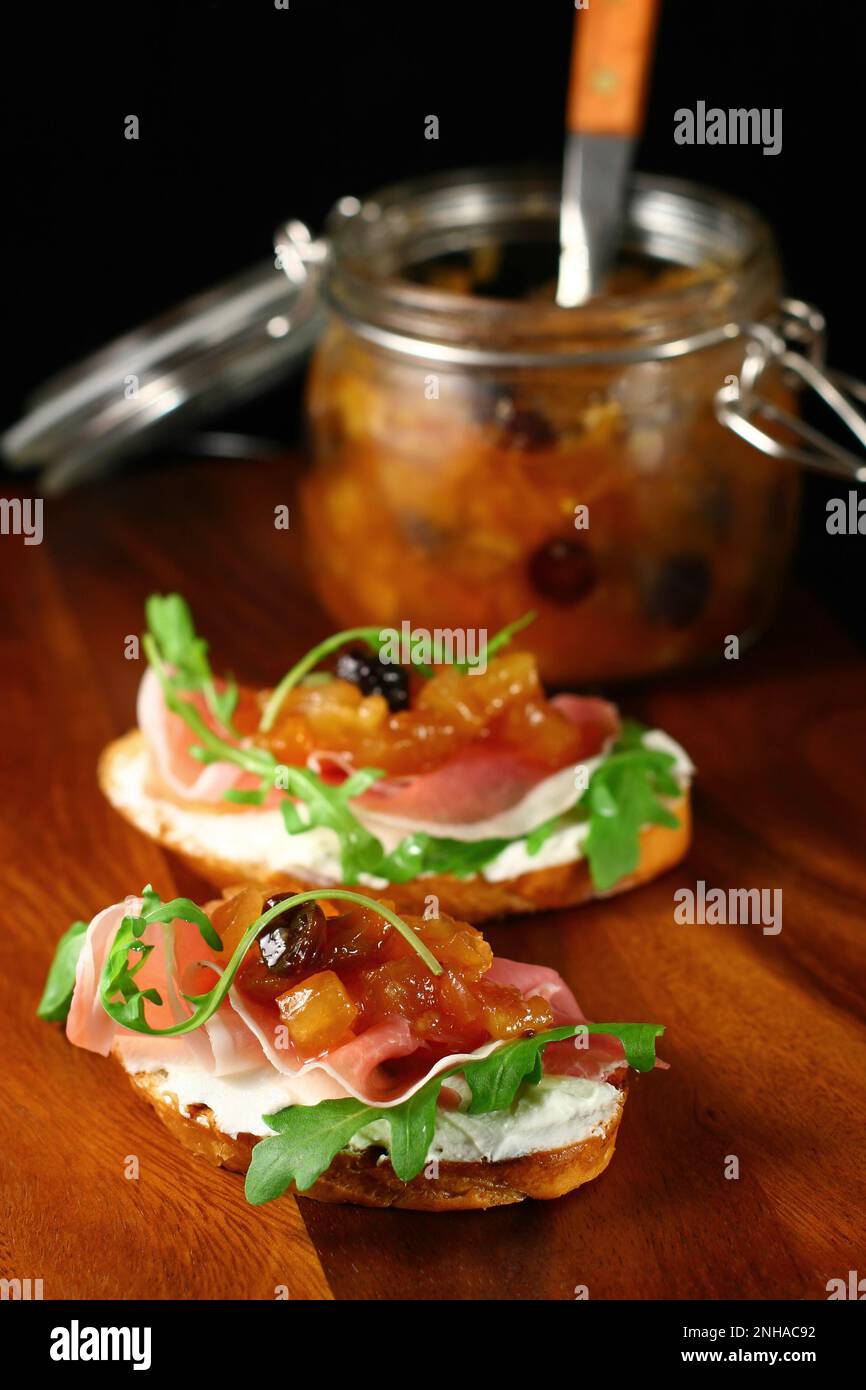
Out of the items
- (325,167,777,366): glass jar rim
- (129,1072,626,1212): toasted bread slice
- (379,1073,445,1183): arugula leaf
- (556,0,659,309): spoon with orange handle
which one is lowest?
(129,1072,626,1212): toasted bread slice

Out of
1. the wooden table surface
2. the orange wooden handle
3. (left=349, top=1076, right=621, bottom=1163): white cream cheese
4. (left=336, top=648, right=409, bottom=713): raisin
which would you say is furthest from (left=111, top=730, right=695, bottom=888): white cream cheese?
the orange wooden handle

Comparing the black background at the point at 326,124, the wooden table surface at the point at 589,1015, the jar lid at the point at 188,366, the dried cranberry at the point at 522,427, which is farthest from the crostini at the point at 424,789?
the black background at the point at 326,124

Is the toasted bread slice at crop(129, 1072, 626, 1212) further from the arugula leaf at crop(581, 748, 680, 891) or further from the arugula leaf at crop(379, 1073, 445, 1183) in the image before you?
the arugula leaf at crop(581, 748, 680, 891)

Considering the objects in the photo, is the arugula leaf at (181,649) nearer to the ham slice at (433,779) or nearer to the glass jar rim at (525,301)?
the ham slice at (433,779)

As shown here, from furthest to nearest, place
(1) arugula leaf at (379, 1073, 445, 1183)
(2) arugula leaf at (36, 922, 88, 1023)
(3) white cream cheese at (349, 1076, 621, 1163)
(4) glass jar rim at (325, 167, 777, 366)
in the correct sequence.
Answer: (4) glass jar rim at (325, 167, 777, 366)
(2) arugula leaf at (36, 922, 88, 1023)
(3) white cream cheese at (349, 1076, 621, 1163)
(1) arugula leaf at (379, 1073, 445, 1183)

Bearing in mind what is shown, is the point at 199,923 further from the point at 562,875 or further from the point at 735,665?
the point at 735,665

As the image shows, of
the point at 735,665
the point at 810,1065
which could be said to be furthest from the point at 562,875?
the point at 735,665

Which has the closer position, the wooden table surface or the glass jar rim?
the wooden table surface
